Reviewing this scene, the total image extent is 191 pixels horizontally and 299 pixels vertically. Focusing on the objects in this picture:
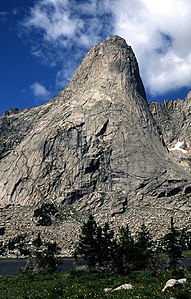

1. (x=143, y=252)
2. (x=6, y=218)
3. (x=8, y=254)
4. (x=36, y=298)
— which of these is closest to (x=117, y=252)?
(x=143, y=252)

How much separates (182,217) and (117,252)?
146 m

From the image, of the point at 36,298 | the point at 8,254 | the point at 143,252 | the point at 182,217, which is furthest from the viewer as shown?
the point at 182,217

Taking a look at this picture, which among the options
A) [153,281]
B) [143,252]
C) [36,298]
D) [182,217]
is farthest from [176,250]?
[182,217]

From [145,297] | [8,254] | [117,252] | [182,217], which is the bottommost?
[145,297]

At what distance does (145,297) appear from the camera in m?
24.8

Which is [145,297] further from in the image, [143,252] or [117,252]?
[143,252]

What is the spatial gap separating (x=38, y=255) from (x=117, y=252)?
17.3 metres

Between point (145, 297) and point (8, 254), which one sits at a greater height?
point (8, 254)

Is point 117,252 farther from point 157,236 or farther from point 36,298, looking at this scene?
point 157,236

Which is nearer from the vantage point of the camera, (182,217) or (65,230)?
(65,230)

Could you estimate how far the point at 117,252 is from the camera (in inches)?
2194

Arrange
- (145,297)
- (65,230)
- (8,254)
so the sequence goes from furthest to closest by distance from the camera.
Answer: (65,230) < (8,254) < (145,297)

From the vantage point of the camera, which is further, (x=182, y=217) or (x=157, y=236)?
(x=182, y=217)

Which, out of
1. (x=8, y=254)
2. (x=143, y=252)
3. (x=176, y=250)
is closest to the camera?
(x=143, y=252)
